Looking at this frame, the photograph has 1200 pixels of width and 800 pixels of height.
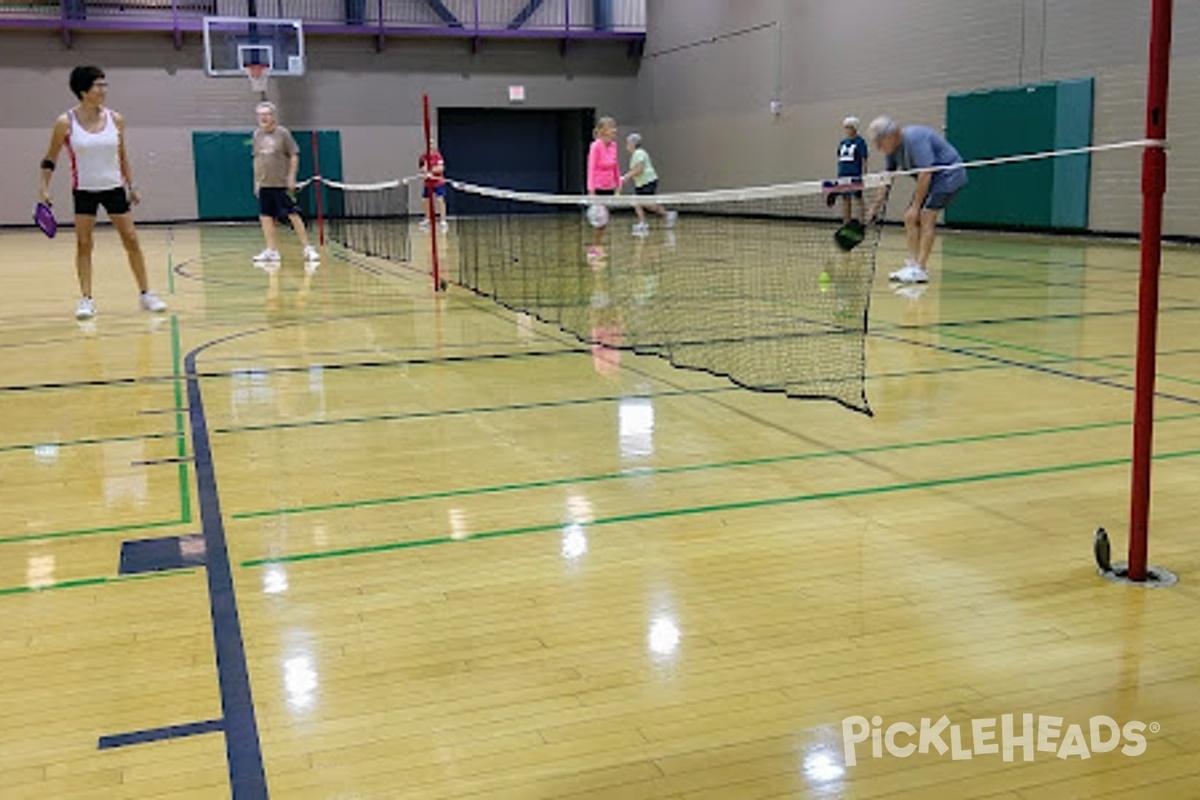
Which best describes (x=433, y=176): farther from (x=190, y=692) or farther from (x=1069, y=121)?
(x=1069, y=121)

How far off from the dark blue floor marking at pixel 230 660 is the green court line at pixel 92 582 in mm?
112

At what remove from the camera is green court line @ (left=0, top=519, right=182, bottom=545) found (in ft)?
12.3

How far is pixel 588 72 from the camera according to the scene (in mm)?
28969

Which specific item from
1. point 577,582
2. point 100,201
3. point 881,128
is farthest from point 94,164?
point 577,582

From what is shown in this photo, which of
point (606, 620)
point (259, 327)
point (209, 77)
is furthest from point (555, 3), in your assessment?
point (606, 620)

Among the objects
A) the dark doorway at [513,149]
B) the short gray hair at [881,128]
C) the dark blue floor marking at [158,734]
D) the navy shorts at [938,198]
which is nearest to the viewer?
the dark blue floor marking at [158,734]

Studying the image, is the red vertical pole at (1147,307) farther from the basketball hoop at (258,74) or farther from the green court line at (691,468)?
the basketball hoop at (258,74)

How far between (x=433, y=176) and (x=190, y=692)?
799 centimetres

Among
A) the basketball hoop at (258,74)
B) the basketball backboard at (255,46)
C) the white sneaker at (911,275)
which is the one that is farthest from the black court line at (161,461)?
the basketball backboard at (255,46)

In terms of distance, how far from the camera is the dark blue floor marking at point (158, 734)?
241 cm

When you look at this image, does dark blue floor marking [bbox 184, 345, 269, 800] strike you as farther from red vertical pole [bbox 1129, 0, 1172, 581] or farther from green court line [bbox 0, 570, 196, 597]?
red vertical pole [bbox 1129, 0, 1172, 581]

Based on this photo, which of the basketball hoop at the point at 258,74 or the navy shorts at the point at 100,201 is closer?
the navy shorts at the point at 100,201

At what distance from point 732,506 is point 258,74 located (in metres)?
Answer: 21.5

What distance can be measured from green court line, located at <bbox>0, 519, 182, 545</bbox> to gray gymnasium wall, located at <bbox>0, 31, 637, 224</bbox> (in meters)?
23.5
